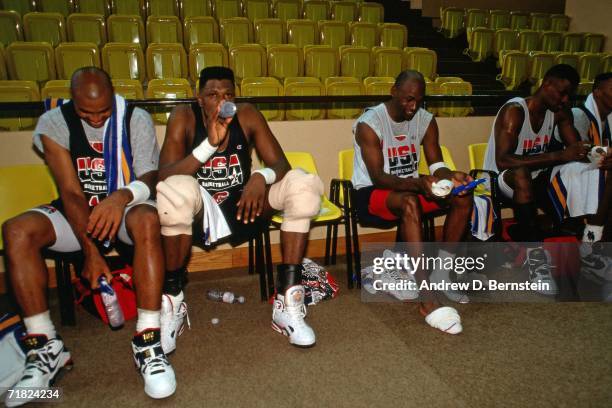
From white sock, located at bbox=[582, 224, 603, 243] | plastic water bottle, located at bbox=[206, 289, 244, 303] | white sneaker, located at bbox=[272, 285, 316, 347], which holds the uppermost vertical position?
white sock, located at bbox=[582, 224, 603, 243]

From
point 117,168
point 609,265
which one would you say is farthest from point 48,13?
point 609,265

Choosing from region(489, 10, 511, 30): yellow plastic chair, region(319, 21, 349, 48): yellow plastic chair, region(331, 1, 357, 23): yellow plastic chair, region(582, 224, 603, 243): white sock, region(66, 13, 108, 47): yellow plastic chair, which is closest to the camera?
region(582, 224, 603, 243): white sock

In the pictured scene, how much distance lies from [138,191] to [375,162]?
1.38m

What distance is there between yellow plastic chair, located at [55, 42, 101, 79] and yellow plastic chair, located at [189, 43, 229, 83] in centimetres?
95

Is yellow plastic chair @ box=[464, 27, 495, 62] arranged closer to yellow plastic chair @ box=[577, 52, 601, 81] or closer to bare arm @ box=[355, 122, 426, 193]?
yellow plastic chair @ box=[577, 52, 601, 81]

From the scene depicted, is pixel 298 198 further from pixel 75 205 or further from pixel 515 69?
pixel 515 69

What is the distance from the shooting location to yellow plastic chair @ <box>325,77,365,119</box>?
397 centimetres

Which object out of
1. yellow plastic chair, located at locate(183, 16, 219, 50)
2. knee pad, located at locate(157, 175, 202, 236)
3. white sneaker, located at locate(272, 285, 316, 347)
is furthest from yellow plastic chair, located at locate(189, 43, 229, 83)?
white sneaker, located at locate(272, 285, 316, 347)

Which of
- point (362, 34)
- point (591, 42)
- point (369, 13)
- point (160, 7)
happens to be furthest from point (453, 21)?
point (160, 7)

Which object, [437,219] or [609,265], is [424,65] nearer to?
[437,219]

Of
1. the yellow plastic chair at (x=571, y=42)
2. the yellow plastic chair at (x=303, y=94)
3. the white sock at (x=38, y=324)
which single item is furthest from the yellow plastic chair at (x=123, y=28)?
the yellow plastic chair at (x=571, y=42)

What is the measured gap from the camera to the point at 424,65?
17.8 ft

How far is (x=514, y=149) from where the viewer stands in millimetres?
2910

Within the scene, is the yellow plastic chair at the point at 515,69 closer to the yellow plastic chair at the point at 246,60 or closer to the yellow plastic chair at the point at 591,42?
the yellow plastic chair at the point at 591,42
